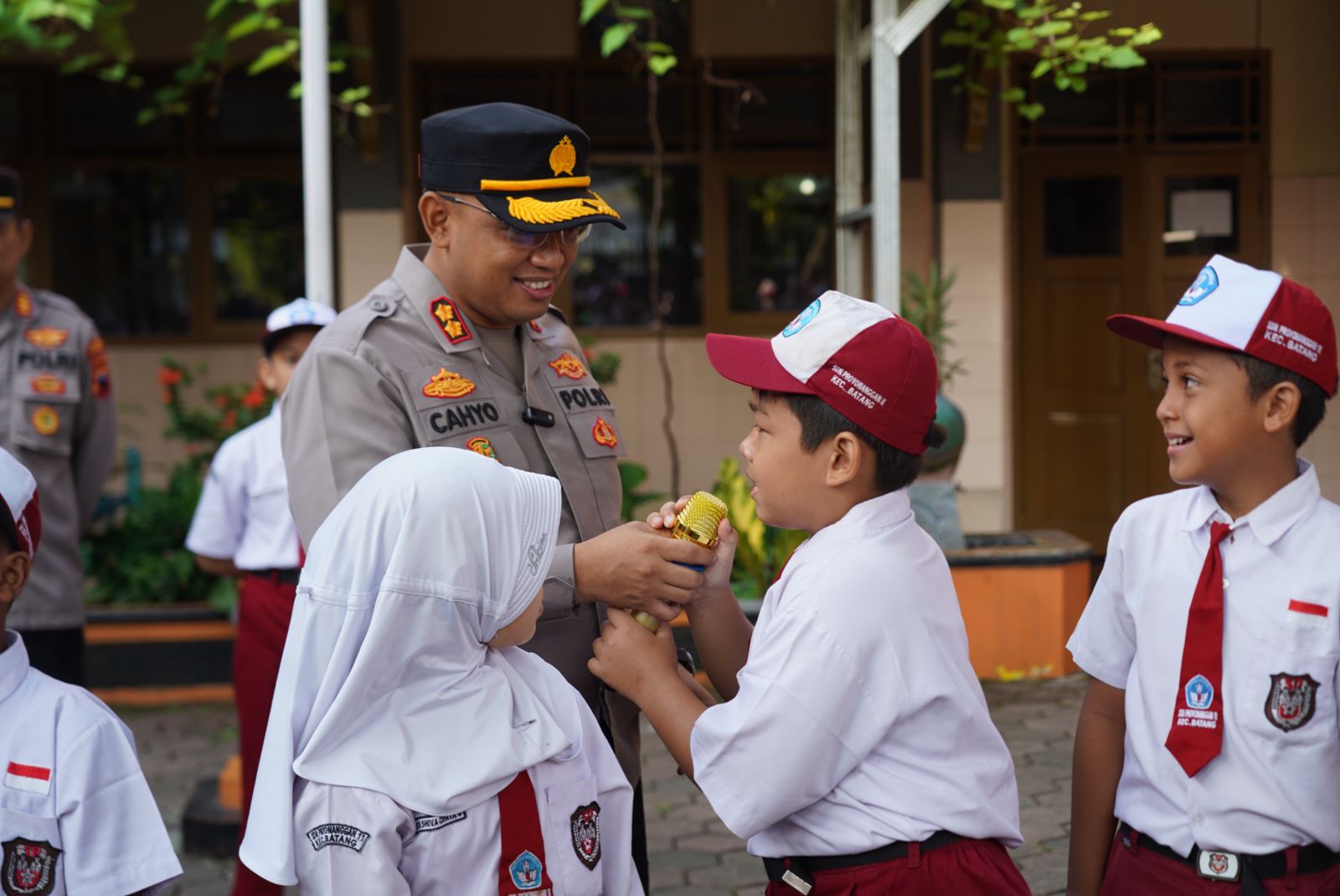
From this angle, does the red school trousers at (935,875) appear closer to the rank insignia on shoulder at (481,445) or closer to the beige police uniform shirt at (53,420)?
the rank insignia on shoulder at (481,445)

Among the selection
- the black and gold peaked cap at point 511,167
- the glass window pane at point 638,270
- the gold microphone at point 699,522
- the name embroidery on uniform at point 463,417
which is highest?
the glass window pane at point 638,270

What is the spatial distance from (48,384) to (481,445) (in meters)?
2.36

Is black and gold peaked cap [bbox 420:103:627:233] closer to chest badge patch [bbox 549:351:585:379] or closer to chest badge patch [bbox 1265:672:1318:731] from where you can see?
chest badge patch [bbox 549:351:585:379]

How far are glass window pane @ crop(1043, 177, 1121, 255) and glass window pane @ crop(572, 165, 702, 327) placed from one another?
2.04m

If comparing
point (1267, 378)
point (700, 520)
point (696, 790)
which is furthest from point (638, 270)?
point (1267, 378)

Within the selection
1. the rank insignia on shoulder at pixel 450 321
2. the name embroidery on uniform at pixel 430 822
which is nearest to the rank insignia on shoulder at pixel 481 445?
the rank insignia on shoulder at pixel 450 321

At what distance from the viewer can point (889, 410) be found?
7.00 feet

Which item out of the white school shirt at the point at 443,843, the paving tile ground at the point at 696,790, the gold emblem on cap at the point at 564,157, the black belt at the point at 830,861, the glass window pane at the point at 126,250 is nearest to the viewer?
the white school shirt at the point at 443,843

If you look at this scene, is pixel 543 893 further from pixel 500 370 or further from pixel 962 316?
pixel 962 316

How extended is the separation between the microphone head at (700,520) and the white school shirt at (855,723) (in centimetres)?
23

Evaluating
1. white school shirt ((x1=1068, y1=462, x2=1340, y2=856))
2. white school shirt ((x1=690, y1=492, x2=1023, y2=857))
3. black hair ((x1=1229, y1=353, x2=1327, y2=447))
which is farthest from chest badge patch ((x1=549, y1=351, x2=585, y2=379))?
black hair ((x1=1229, y1=353, x2=1327, y2=447))

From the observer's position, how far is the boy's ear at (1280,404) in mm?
2236

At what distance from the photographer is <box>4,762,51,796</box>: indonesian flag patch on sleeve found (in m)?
2.14

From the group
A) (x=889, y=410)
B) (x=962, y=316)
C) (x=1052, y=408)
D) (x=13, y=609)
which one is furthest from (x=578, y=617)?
(x=1052, y=408)
